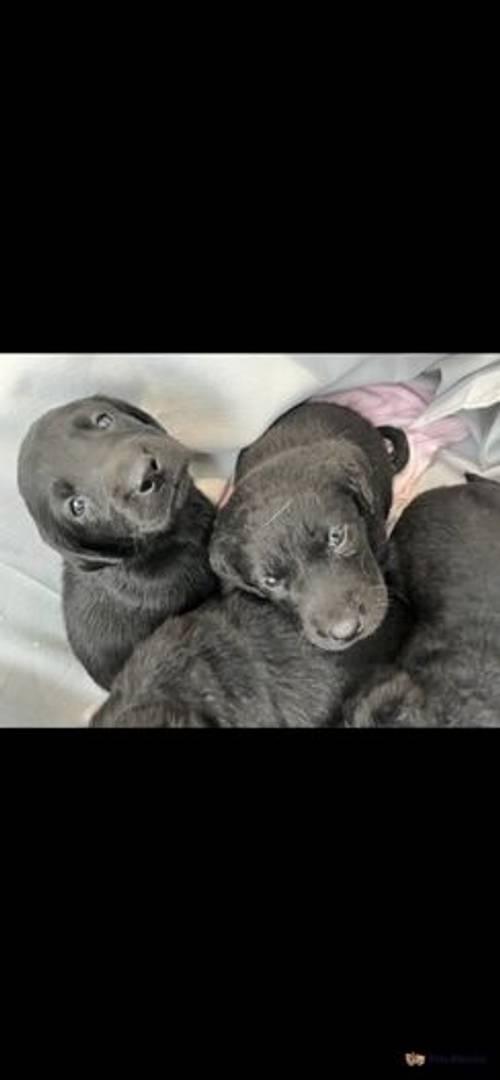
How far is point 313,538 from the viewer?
1.26 meters

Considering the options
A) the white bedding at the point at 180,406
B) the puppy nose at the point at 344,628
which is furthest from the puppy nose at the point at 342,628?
the white bedding at the point at 180,406

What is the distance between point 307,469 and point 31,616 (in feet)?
1.30

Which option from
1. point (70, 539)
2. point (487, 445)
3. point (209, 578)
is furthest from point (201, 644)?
point (487, 445)

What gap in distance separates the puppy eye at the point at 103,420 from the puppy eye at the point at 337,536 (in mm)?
272

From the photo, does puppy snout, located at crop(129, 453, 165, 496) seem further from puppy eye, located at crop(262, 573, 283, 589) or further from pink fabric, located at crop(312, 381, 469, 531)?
pink fabric, located at crop(312, 381, 469, 531)

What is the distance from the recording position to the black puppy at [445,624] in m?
1.30

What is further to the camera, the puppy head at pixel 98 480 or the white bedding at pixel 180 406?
the white bedding at pixel 180 406

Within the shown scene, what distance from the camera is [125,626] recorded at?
137 centimetres

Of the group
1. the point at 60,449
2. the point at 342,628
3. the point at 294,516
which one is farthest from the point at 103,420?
the point at 342,628

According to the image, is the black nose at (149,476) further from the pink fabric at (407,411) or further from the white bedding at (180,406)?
the pink fabric at (407,411)

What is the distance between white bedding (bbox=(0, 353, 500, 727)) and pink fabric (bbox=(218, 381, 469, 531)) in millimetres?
12

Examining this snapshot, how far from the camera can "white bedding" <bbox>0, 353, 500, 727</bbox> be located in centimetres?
142

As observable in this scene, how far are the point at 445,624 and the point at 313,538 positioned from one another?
186 millimetres

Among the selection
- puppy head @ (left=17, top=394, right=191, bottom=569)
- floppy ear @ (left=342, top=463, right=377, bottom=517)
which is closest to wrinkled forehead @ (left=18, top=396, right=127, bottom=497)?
puppy head @ (left=17, top=394, right=191, bottom=569)
